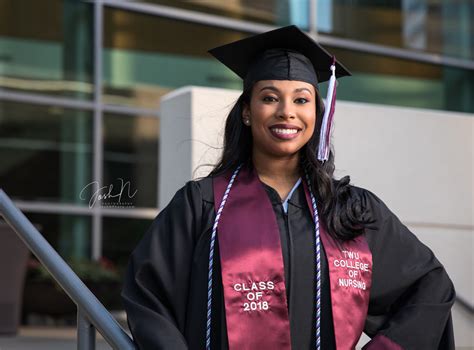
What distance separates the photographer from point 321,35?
9984mm

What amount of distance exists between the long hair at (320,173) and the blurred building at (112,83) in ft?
19.6

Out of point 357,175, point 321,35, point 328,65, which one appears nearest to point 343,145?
point 357,175

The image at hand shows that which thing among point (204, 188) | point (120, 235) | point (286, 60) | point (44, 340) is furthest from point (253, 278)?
point (120, 235)

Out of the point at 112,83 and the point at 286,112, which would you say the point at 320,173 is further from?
the point at 112,83

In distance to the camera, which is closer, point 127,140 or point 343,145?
point 343,145

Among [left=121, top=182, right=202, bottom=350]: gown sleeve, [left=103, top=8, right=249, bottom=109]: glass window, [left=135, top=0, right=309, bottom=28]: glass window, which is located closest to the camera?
[left=121, top=182, right=202, bottom=350]: gown sleeve

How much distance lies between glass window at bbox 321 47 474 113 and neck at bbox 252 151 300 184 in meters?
6.92

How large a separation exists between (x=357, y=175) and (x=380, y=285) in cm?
272

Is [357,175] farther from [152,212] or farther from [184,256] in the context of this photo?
[152,212]

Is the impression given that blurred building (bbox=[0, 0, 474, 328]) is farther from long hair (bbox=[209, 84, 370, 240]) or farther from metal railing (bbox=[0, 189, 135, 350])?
long hair (bbox=[209, 84, 370, 240])

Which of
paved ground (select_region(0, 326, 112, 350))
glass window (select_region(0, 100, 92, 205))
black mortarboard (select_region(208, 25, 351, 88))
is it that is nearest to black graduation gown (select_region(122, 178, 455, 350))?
black mortarboard (select_region(208, 25, 351, 88))

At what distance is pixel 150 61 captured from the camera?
937 cm

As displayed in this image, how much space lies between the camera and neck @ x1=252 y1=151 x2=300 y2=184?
2.93 metres

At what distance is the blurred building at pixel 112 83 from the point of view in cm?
888
